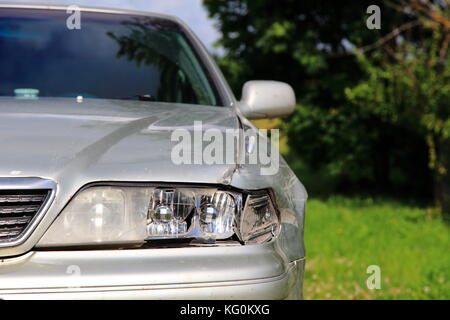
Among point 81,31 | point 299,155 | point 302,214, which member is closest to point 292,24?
point 299,155

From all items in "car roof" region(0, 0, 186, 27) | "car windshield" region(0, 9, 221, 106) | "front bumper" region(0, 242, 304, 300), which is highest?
"car roof" region(0, 0, 186, 27)

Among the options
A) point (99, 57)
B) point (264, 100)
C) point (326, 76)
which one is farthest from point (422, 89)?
point (99, 57)

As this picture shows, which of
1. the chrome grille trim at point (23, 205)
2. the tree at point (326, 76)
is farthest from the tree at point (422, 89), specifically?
the chrome grille trim at point (23, 205)

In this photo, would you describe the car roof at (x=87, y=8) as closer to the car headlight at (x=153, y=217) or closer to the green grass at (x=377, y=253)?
the car headlight at (x=153, y=217)

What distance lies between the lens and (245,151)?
204 cm

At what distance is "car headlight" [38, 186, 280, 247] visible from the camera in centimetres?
179

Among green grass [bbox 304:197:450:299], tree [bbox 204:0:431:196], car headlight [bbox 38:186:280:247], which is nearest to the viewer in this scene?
car headlight [bbox 38:186:280:247]

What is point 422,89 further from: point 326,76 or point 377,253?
point 326,76

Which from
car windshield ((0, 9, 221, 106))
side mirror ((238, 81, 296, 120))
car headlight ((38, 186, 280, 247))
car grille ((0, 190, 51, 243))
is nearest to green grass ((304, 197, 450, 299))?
side mirror ((238, 81, 296, 120))

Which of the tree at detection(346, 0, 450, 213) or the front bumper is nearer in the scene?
the front bumper

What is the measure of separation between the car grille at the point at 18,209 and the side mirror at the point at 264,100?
4.65 ft

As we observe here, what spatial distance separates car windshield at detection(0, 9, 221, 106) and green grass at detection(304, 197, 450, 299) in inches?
84.9

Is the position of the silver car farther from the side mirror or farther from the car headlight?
the side mirror

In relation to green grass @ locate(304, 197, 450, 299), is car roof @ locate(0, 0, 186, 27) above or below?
above
